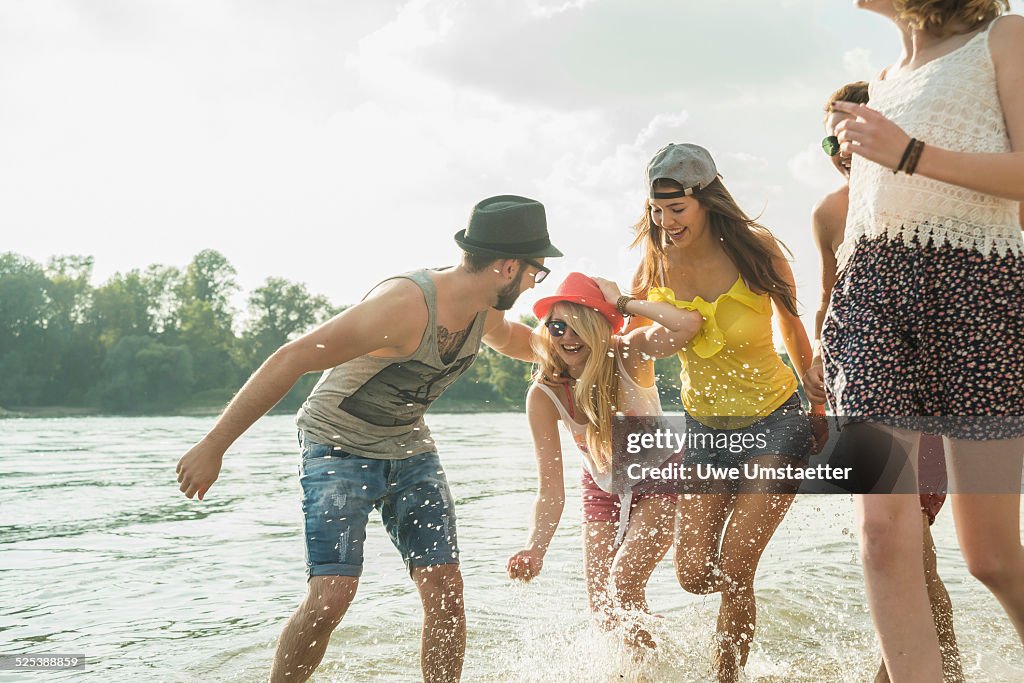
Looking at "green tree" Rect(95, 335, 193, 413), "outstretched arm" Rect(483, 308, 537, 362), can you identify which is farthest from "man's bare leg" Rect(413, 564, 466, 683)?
"green tree" Rect(95, 335, 193, 413)

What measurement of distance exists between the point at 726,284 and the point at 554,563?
4432 mm

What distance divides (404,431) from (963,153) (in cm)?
253

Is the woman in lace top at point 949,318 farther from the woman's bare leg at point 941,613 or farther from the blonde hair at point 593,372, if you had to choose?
the blonde hair at point 593,372

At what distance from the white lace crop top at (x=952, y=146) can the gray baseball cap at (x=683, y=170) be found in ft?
4.89

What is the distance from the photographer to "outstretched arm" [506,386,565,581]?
4.32 m

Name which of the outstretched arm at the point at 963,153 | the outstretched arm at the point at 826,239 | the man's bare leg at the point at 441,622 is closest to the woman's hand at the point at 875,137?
the outstretched arm at the point at 963,153

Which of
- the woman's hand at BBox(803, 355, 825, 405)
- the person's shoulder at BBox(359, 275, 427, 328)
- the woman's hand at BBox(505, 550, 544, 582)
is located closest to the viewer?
the woman's hand at BBox(803, 355, 825, 405)

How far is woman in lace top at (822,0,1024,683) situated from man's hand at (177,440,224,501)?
2.20m

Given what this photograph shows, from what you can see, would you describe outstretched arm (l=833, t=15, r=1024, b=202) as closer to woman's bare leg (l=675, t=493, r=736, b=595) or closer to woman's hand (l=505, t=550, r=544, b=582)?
woman's bare leg (l=675, t=493, r=736, b=595)

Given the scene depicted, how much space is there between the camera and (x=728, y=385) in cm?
423

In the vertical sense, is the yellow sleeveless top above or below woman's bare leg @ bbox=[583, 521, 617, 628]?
above

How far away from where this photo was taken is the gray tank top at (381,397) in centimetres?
404

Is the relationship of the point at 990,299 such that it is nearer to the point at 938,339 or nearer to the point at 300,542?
the point at 938,339

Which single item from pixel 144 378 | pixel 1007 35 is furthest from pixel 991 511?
pixel 144 378
